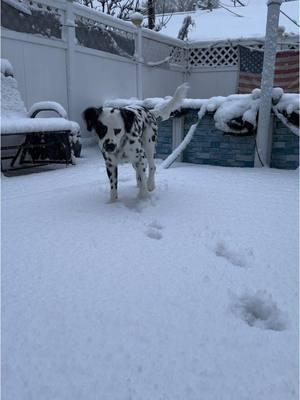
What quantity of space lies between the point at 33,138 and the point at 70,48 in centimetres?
266

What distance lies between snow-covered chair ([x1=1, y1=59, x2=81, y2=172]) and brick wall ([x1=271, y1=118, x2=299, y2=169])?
2916 mm

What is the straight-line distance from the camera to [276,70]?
9125 mm

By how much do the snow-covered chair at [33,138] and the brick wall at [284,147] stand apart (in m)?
2.92

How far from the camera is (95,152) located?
6.73 m

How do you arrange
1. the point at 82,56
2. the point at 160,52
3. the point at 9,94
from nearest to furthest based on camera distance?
the point at 9,94 → the point at 82,56 → the point at 160,52

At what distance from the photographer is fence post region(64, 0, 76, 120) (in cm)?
652

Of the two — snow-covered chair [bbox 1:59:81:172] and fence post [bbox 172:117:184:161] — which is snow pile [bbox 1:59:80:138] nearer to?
snow-covered chair [bbox 1:59:81:172]

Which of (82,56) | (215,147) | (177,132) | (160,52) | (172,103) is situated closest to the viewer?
(172,103)

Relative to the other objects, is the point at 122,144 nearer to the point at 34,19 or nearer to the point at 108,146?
the point at 108,146

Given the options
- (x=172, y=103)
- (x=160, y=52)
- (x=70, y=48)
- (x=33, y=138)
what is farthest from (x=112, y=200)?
(x=160, y=52)

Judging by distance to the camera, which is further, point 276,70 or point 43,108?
point 276,70

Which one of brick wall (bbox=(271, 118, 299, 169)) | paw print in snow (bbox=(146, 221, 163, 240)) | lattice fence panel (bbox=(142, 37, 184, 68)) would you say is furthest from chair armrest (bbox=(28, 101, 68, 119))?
lattice fence panel (bbox=(142, 37, 184, 68))

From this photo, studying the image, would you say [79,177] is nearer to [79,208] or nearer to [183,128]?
[79,208]

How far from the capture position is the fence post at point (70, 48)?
6.52 m
